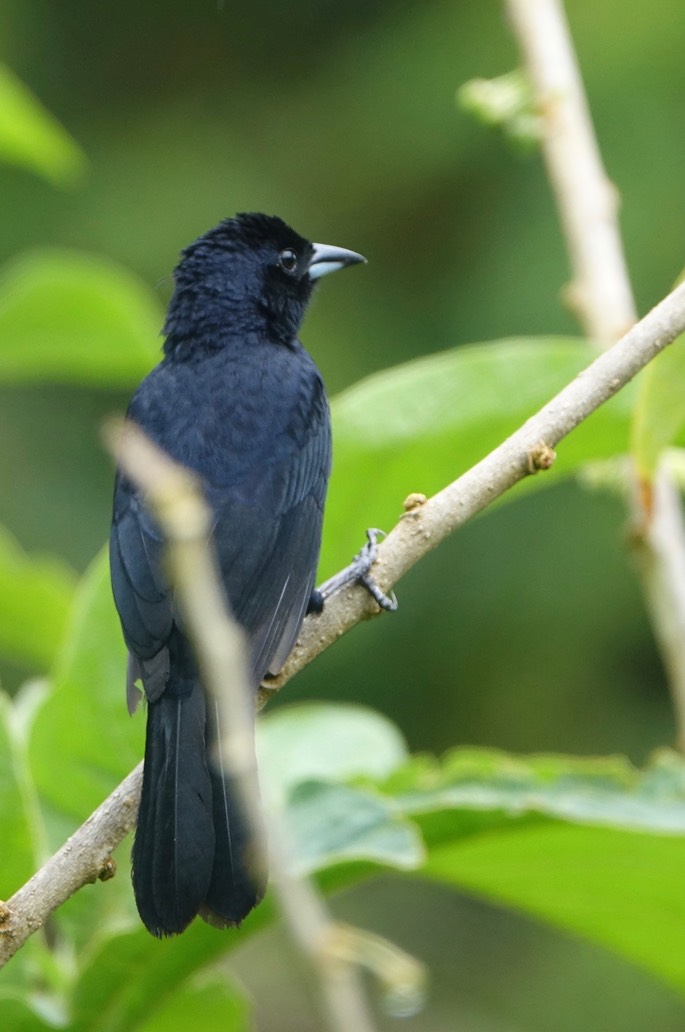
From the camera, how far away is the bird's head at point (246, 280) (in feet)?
10.6

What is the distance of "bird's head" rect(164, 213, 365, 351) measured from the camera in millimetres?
3238

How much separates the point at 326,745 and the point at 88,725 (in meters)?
0.66

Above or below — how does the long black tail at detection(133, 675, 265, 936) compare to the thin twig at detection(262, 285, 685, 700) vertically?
below

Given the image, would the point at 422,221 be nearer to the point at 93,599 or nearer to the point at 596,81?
the point at 596,81

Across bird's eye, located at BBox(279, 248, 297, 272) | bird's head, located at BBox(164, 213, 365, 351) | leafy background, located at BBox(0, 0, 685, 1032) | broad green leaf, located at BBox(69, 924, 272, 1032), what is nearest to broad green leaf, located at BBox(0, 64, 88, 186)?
leafy background, located at BBox(0, 0, 685, 1032)

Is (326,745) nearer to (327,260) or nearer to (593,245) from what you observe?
(593,245)

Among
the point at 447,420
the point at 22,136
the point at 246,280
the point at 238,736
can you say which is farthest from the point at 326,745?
the point at 238,736

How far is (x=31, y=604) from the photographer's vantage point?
3.32 m

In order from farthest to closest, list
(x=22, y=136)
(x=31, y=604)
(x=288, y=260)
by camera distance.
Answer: (x=288, y=260), (x=31, y=604), (x=22, y=136)

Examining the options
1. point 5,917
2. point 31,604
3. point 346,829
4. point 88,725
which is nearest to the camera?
point 5,917

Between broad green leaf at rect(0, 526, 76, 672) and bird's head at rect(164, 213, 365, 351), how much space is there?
64 cm

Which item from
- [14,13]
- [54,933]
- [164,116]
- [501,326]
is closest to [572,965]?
[501,326]

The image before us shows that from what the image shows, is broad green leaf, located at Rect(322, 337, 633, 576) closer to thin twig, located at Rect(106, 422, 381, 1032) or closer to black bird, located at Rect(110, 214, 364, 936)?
black bird, located at Rect(110, 214, 364, 936)

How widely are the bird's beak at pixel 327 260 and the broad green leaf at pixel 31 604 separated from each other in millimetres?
1018
